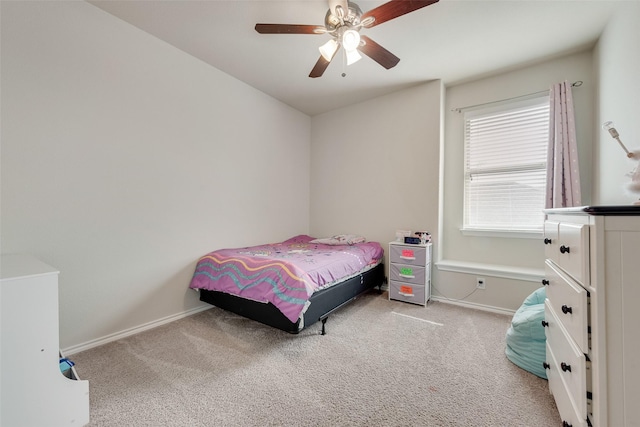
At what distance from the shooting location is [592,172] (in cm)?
234

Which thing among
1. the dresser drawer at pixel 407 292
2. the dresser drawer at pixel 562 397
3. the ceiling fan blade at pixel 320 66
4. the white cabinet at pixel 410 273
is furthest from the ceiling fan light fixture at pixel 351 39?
the dresser drawer at pixel 407 292

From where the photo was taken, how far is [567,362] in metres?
1.04

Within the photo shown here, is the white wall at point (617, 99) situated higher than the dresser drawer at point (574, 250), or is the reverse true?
the white wall at point (617, 99)

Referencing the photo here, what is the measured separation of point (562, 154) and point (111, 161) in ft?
13.1

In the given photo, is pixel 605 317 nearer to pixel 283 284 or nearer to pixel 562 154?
pixel 283 284

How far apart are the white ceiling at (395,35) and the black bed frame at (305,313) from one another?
2268 millimetres

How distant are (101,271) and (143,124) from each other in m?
1.28

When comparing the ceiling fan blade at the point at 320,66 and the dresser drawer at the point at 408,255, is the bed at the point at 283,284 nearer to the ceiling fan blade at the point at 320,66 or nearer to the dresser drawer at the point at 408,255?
the dresser drawer at the point at 408,255

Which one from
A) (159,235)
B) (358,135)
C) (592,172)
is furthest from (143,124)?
(592,172)

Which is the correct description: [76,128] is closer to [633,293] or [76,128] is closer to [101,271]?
[101,271]

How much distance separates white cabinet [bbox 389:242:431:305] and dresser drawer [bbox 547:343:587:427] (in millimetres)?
1343

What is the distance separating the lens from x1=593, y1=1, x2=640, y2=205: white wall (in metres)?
1.62

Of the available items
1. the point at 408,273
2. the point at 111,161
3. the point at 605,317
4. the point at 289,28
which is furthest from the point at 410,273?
the point at 111,161

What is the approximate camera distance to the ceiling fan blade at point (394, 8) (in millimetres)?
1473
